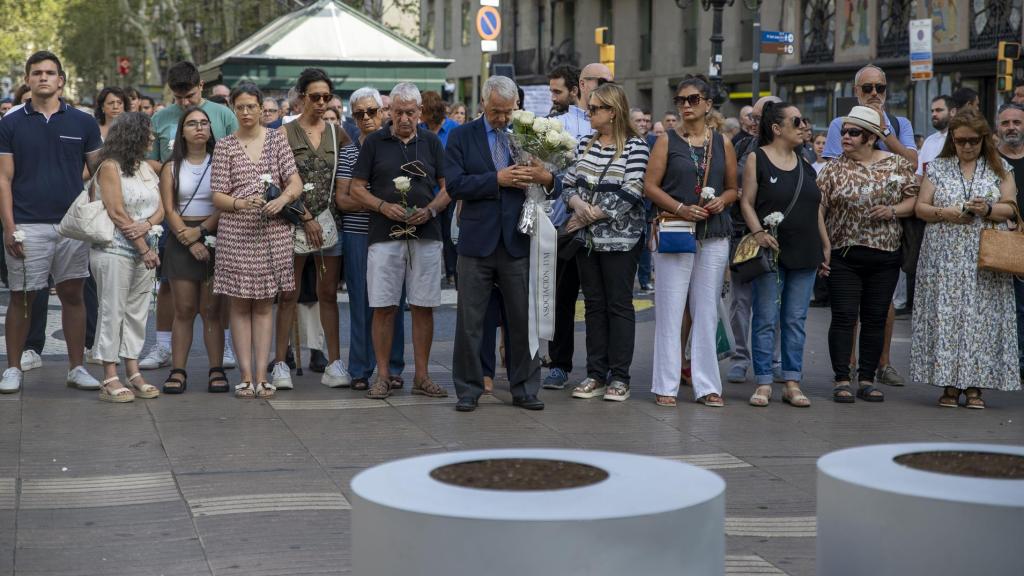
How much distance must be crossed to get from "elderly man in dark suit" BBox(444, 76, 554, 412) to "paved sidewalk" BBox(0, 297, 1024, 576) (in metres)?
0.29

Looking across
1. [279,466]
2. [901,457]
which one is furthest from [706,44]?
[901,457]

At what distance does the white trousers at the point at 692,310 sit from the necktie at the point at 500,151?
3.80ft

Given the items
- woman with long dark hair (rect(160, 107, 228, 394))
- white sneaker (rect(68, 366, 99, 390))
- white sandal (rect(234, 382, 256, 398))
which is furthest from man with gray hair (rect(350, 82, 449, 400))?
white sneaker (rect(68, 366, 99, 390))

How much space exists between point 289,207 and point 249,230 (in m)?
0.29

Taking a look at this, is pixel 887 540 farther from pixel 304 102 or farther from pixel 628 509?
pixel 304 102

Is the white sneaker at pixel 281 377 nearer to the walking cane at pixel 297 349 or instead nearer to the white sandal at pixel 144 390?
the walking cane at pixel 297 349

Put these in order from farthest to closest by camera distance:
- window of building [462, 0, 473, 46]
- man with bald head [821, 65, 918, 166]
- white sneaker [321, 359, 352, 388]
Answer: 1. window of building [462, 0, 473, 46]
2. man with bald head [821, 65, 918, 166]
3. white sneaker [321, 359, 352, 388]

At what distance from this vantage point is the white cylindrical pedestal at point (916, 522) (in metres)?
3.36

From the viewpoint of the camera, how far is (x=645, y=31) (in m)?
47.4

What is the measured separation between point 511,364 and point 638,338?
12.1ft

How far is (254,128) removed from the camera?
9.39 m

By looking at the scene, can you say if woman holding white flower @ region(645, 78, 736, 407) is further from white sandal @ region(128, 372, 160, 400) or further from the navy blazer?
white sandal @ region(128, 372, 160, 400)

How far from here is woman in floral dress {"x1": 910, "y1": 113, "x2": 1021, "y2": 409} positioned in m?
9.31

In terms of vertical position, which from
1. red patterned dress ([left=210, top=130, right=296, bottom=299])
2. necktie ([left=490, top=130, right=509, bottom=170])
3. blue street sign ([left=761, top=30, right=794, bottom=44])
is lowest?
red patterned dress ([left=210, top=130, right=296, bottom=299])
